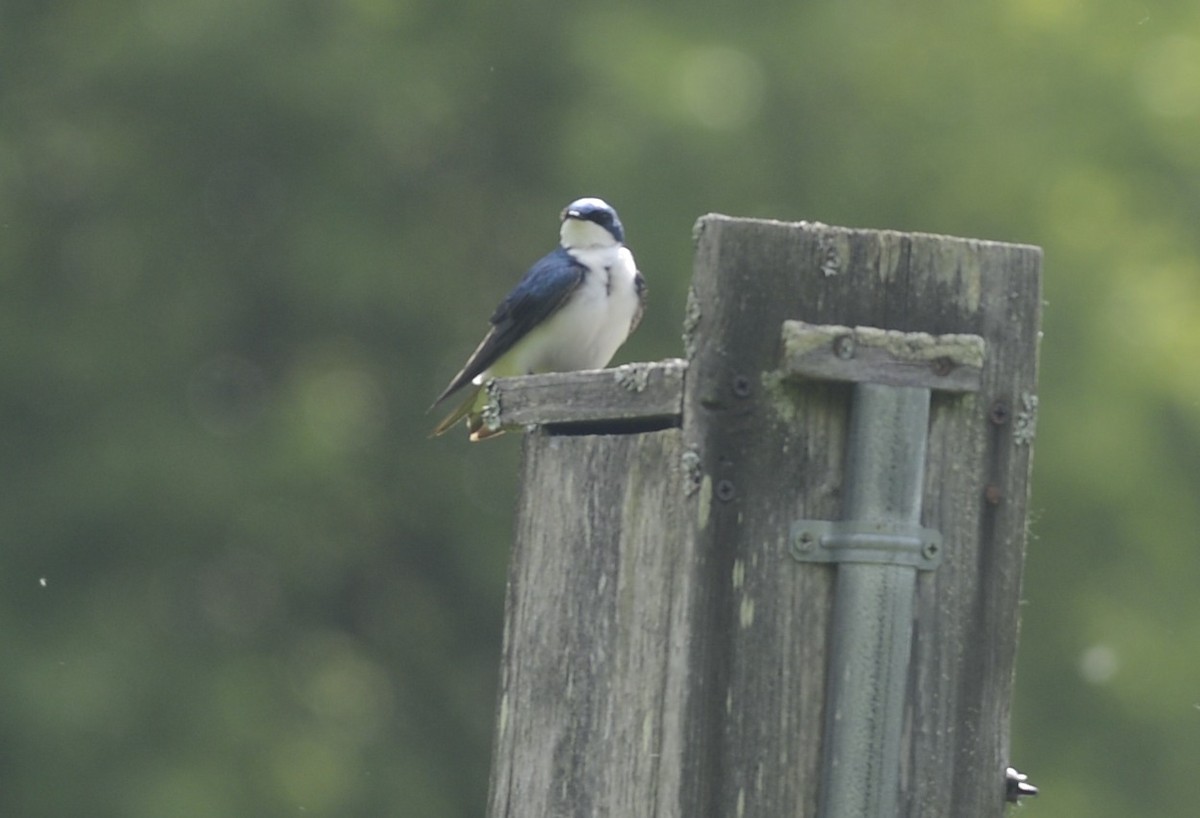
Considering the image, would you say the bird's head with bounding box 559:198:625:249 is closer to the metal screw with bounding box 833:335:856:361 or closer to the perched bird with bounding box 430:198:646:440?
the perched bird with bounding box 430:198:646:440

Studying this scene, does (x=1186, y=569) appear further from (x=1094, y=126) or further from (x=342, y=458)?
(x=342, y=458)

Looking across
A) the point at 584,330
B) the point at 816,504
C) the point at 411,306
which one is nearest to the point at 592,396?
the point at 816,504

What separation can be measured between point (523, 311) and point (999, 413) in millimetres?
2393

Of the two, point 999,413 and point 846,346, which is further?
point 999,413

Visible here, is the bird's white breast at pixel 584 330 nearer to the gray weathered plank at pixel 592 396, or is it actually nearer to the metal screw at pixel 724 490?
the gray weathered plank at pixel 592 396

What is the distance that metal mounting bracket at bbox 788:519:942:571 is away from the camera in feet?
9.48

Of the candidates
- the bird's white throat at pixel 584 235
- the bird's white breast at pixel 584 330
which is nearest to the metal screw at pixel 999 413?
the bird's white breast at pixel 584 330

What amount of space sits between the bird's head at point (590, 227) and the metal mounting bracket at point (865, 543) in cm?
310

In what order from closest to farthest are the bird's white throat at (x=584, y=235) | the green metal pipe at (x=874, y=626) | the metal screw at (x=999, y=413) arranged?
the green metal pipe at (x=874, y=626) < the metal screw at (x=999, y=413) < the bird's white throat at (x=584, y=235)

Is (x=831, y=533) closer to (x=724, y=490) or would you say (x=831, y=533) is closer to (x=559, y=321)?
(x=724, y=490)

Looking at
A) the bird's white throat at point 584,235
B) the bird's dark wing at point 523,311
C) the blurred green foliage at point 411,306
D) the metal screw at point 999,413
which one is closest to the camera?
the metal screw at point 999,413

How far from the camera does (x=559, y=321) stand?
530 cm

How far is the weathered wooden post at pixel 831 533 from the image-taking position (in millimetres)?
2896

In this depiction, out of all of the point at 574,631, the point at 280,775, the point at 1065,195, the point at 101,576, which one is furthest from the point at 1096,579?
the point at 574,631
